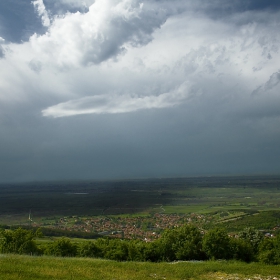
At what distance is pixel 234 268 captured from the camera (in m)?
23.3

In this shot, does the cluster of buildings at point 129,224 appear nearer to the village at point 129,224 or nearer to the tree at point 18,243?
the village at point 129,224

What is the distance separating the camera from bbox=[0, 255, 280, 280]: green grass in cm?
1755

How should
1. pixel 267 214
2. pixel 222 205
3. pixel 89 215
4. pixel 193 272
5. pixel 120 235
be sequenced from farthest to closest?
1. pixel 222 205
2. pixel 89 215
3. pixel 267 214
4. pixel 120 235
5. pixel 193 272

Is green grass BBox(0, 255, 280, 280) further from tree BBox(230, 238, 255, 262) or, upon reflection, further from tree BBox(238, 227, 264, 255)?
tree BBox(238, 227, 264, 255)

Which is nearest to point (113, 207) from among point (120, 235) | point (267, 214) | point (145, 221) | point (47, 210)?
point (47, 210)

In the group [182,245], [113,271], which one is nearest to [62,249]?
[182,245]

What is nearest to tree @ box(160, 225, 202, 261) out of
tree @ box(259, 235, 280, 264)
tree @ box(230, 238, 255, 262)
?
tree @ box(230, 238, 255, 262)

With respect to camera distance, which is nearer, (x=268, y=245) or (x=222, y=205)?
(x=268, y=245)

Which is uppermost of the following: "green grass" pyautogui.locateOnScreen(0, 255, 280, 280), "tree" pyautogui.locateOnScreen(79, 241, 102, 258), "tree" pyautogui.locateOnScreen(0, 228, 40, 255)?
"green grass" pyautogui.locateOnScreen(0, 255, 280, 280)

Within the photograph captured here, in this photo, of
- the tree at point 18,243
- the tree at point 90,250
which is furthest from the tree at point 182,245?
the tree at point 18,243

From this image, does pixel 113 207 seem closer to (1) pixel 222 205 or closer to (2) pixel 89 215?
(2) pixel 89 215

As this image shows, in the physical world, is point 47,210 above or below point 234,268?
below

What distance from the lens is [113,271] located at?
66.6ft

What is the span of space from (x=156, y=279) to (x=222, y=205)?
9120 cm
